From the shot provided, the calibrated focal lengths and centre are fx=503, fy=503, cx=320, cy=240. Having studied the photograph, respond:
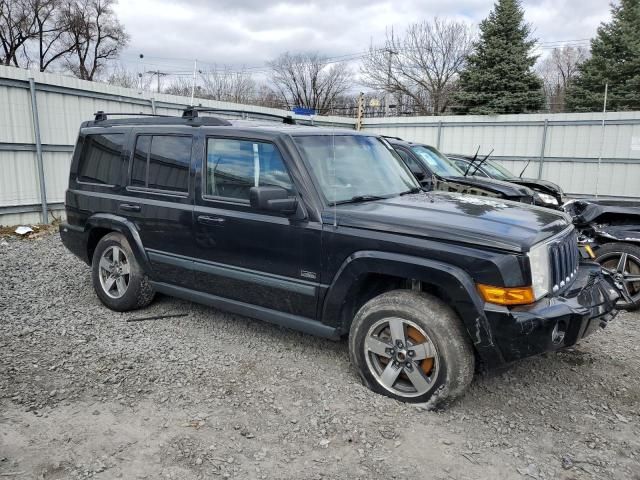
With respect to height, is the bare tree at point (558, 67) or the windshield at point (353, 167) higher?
the bare tree at point (558, 67)

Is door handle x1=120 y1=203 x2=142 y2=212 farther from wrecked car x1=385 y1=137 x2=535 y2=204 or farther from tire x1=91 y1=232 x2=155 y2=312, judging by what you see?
wrecked car x1=385 y1=137 x2=535 y2=204

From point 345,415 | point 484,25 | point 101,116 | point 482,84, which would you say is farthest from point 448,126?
point 345,415

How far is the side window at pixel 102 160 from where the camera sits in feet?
16.2

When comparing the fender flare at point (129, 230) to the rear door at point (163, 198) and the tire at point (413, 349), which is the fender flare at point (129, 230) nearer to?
the rear door at point (163, 198)

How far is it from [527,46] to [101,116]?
1034 inches

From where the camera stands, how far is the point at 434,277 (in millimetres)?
3158

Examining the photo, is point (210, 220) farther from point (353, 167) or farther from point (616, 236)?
point (616, 236)

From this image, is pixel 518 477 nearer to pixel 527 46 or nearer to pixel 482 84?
Result: pixel 482 84

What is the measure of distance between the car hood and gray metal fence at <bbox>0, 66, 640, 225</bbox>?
26.0 ft

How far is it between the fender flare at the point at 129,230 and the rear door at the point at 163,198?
0.17ft

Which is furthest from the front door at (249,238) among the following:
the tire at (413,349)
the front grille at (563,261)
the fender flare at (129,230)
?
the front grille at (563,261)

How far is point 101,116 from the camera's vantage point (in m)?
5.39

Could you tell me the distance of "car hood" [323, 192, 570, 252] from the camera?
3.12m

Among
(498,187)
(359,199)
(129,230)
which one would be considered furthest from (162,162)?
(498,187)
